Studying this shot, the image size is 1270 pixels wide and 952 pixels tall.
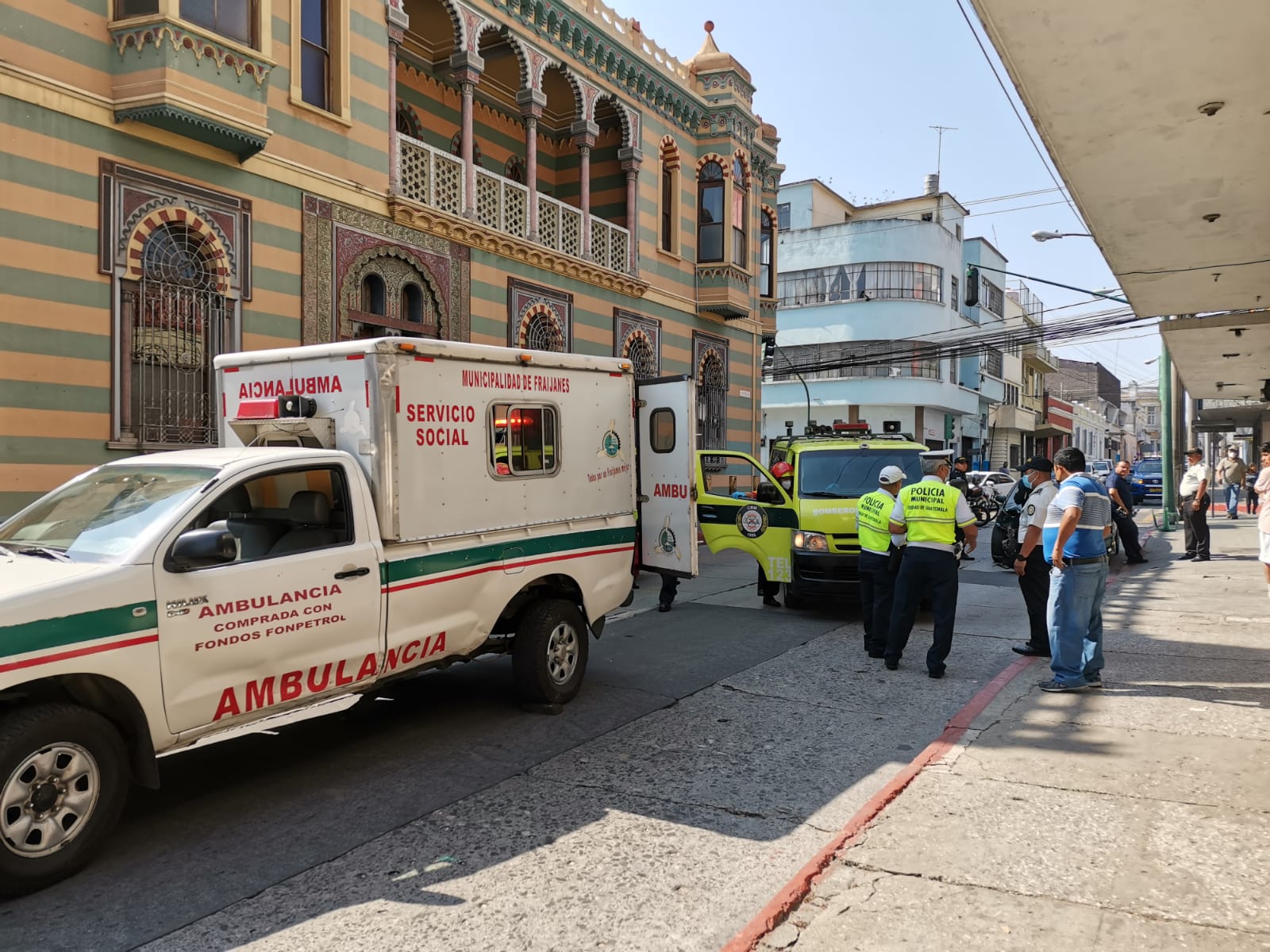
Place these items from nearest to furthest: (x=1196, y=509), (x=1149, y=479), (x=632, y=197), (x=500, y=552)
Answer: (x=500, y=552) < (x=1196, y=509) < (x=632, y=197) < (x=1149, y=479)

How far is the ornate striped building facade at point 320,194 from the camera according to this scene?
9977 mm

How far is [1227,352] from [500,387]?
18.6 metres

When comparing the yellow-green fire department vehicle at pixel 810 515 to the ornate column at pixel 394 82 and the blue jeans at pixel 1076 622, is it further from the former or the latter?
the ornate column at pixel 394 82

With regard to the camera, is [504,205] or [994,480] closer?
[504,205]

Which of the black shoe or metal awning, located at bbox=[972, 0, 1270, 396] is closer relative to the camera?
metal awning, located at bbox=[972, 0, 1270, 396]

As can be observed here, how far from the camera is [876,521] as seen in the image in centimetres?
876

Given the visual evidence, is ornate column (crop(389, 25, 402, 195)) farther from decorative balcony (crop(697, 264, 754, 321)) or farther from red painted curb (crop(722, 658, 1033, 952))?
red painted curb (crop(722, 658, 1033, 952))

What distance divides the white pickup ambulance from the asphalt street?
47cm

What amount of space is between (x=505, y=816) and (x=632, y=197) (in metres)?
16.4

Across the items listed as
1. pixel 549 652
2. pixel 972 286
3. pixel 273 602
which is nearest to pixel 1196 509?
pixel 972 286

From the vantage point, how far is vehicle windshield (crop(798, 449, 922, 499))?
37.2 feet

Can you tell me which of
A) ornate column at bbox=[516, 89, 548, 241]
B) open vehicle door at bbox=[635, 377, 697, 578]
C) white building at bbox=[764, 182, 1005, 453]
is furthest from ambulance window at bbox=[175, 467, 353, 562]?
white building at bbox=[764, 182, 1005, 453]

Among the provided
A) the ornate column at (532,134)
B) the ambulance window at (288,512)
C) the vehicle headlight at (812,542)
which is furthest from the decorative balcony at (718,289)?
the ambulance window at (288,512)

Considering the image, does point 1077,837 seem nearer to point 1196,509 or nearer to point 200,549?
point 200,549
